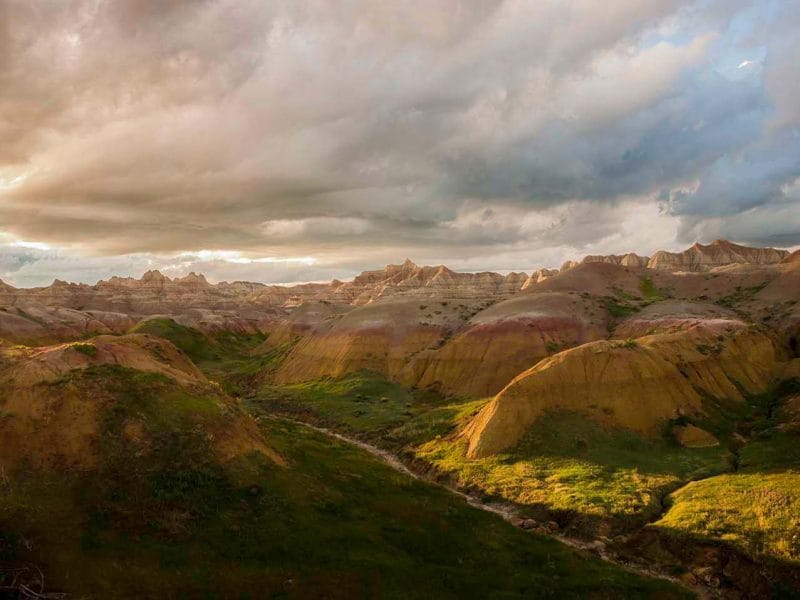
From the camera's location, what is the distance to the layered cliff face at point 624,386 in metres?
49.4

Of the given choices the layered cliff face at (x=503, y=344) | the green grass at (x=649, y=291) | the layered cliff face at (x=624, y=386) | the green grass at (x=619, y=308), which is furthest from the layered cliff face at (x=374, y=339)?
the layered cliff face at (x=624, y=386)

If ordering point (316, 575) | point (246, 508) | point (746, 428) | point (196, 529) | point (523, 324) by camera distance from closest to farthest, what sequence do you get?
1. point (316, 575)
2. point (196, 529)
3. point (246, 508)
4. point (746, 428)
5. point (523, 324)

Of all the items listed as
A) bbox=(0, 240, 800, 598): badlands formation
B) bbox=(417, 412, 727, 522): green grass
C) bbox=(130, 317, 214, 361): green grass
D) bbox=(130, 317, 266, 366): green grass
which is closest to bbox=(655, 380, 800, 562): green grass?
bbox=(0, 240, 800, 598): badlands formation

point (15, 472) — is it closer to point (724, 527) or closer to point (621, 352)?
point (724, 527)

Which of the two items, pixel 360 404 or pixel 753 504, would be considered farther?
pixel 360 404

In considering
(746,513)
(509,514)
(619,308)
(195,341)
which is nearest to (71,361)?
(509,514)

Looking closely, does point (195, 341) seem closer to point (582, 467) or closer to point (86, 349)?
point (86, 349)

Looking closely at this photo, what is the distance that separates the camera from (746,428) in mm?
50031

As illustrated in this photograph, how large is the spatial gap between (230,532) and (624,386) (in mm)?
39580

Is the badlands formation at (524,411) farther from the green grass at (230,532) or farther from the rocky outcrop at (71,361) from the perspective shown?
the green grass at (230,532)

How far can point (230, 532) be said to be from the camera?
1056 inches

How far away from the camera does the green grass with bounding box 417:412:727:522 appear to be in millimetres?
37062

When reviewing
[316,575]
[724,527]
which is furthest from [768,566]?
[316,575]

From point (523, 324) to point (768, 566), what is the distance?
6039 cm
